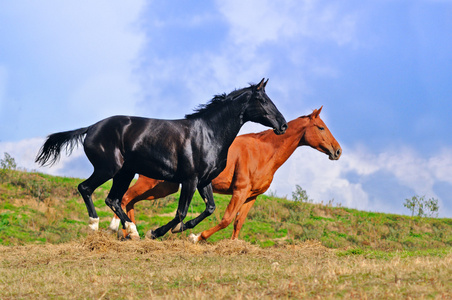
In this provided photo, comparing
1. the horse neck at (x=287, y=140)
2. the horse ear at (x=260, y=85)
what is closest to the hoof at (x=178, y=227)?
the horse neck at (x=287, y=140)

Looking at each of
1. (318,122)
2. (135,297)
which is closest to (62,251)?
(135,297)

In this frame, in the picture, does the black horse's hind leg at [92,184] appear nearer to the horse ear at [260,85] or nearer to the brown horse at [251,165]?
the brown horse at [251,165]

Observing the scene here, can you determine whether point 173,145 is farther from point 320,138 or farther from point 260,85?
point 320,138

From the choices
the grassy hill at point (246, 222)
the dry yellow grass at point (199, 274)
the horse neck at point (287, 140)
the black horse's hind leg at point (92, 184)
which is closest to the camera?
the dry yellow grass at point (199, 274)

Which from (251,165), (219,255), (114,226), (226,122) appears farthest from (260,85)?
(114,226)

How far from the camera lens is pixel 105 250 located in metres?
9.61

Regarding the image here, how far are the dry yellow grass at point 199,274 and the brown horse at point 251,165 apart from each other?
55.7 inches

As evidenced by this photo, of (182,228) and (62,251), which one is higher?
(182,228)

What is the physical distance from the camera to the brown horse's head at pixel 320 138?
12.2 m

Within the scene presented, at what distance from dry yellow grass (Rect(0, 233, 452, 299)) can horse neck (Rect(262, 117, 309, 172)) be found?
259 centimetres

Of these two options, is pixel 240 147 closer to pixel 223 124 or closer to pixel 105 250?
pixel 223 124

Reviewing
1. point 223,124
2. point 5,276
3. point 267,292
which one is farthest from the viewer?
point 223,124

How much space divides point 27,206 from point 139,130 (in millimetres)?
7844

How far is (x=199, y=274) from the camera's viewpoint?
21.9 feet
